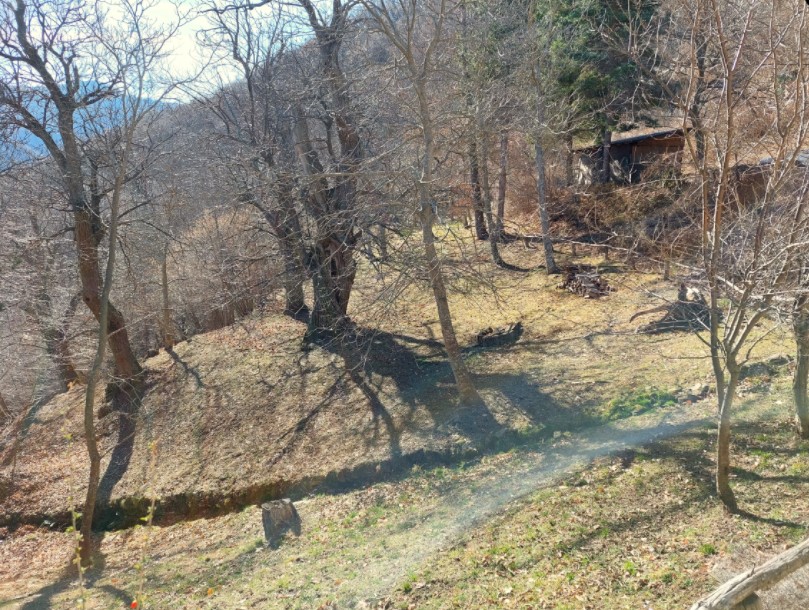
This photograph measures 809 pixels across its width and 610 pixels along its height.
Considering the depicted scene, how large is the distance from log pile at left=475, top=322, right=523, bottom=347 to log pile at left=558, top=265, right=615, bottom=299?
8.51 ft

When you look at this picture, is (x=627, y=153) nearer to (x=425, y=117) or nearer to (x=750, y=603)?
(x=425, y=117)

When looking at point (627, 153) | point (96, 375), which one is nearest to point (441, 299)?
point (96, 375)

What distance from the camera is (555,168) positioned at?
22.9 m

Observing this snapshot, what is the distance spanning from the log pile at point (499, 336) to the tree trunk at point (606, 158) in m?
8.63

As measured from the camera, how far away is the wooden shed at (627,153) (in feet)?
65.4

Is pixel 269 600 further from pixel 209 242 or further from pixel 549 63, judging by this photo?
pixel 549 63

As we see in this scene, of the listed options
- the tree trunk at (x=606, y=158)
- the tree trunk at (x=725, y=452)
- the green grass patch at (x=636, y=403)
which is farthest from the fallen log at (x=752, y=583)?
the tree trunk at (x=606, y=158)

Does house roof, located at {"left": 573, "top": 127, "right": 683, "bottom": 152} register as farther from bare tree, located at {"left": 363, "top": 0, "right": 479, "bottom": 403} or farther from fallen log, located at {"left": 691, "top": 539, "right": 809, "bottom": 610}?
fallen log, located at {"left": 691, "top": 539, "right": 809, "bottom": 610}

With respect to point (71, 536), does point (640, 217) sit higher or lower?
higher

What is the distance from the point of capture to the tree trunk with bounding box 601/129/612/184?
20.1 meters

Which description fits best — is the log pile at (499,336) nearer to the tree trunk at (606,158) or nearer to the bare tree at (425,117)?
the bare tree at (425,117)

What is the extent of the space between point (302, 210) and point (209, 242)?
4.51 meters

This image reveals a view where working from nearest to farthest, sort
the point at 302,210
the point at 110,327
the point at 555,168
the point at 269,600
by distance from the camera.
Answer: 1. the point at 269,600
2. the point at 302,210
3. the point at 110,327
4. the point at 555,168

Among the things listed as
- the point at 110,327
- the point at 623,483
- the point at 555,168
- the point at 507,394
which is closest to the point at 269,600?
the point at 623,483
